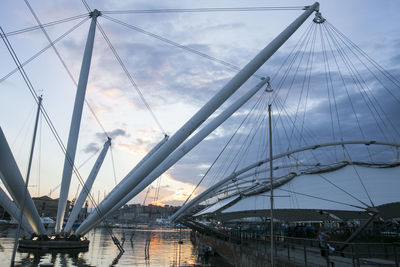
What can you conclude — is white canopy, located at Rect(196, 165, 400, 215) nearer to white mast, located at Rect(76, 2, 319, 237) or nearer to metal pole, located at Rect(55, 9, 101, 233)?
white mast, located at Rect(76, 2, 319, 237)

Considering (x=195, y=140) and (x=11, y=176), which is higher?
(x=195, y=140)

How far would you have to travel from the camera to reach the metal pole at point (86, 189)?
35031 millimetres

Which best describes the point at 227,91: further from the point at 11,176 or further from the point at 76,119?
the point at 76,119

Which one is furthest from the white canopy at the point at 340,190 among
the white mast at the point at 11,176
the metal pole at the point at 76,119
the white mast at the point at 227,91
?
the white mast at the point at 11,176

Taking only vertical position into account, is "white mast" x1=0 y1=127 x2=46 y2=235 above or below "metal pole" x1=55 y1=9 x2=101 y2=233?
below

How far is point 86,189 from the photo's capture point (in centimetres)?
3544

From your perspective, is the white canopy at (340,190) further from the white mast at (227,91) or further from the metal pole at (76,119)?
the metal pole at (76,119)

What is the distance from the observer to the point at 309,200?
84.7ft

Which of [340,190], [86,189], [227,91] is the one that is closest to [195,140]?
[227,91]

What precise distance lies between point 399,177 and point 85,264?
25.2 metres

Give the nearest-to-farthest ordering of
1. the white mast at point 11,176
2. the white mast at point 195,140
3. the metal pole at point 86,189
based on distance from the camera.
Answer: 1. the white mast at point 11,176
2. the white mast at point 195,140
3. the metal pole at point 86,189

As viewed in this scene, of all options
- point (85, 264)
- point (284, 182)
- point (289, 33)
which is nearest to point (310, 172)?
point (284, 182)

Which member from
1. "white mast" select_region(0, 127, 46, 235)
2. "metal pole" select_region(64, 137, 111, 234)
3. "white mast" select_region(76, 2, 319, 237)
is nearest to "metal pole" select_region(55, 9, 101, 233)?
"metal pole" select_region(64, 137, 111, 234)

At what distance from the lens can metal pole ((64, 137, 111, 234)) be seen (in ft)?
115
